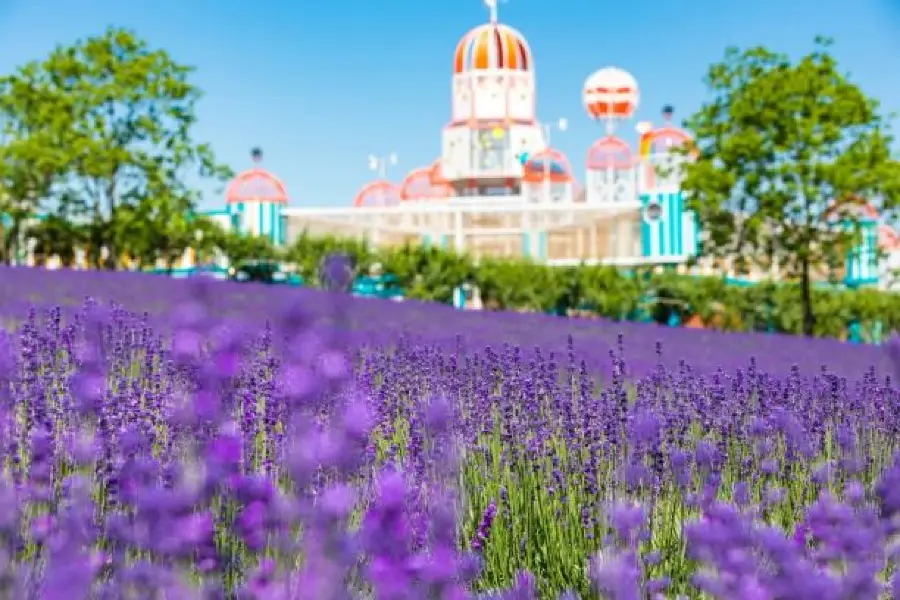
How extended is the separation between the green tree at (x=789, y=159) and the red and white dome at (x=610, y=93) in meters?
46.2

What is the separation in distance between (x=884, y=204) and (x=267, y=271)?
21.6 m

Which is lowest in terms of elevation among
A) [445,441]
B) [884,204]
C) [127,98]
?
[445,441]

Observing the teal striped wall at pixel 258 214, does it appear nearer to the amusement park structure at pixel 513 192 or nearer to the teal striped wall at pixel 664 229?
the amusement park structure at pixel 513 192

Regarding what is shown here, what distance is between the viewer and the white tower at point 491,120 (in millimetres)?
69688

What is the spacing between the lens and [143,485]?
2.75 meters

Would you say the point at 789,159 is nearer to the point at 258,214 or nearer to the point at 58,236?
the point at 58,236

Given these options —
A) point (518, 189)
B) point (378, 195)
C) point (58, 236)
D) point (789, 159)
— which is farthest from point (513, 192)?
point (789, 159)

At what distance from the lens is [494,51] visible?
70625mm

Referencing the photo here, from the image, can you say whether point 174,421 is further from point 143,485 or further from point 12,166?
point 12,166

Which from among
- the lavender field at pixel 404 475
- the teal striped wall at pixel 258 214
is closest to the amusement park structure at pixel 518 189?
the teal striped wall at pixel 258 214

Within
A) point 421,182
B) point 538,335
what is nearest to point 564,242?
point 421,182

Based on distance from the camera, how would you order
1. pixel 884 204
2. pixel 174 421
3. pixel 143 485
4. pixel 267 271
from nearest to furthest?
pixel 143 485, pixel 174 421, pixel 884 204, pixel 267 271

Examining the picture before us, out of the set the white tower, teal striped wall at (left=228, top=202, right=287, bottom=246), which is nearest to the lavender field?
teal striped wall at (left=228, top=202, right=287, bottom=246)

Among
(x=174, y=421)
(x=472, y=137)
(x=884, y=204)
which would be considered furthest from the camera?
(x=472, y=137)
